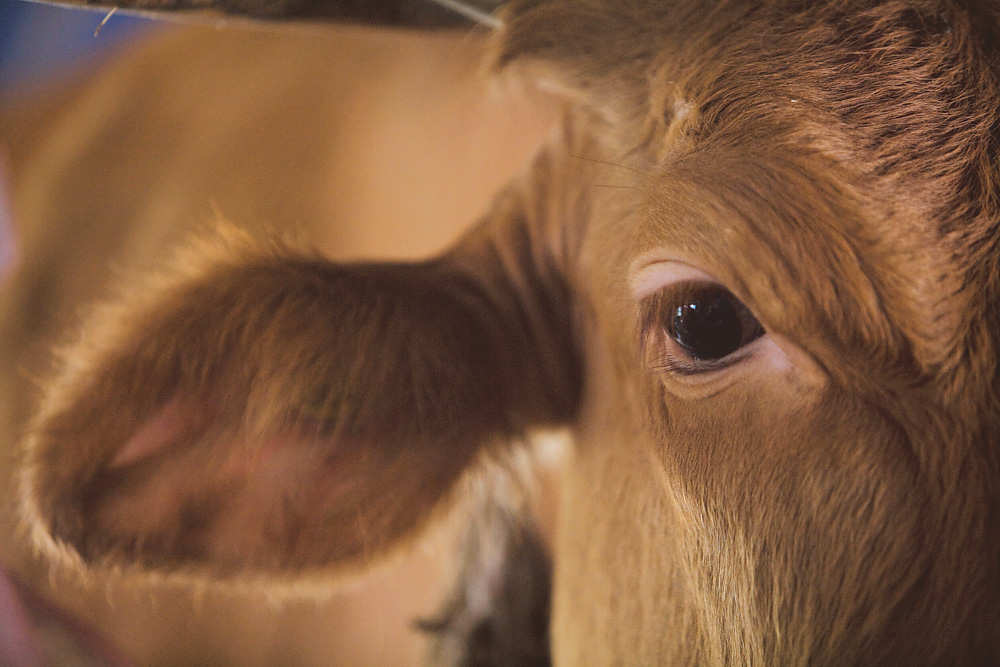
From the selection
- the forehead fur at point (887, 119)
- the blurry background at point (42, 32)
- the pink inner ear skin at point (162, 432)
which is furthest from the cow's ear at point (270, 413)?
the forehead fur at point (887, 119)

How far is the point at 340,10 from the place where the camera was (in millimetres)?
816

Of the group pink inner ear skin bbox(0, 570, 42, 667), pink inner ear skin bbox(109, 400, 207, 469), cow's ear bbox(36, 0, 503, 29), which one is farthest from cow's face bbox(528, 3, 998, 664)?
pink inner ear skin bbox(0, 570, 42, 667)

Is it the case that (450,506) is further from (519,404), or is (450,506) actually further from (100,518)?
(100,518)

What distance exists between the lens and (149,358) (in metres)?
0.89

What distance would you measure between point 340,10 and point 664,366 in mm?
493

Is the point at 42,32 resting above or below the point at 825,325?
above

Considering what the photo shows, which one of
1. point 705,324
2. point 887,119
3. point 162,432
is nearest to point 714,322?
point 705,324

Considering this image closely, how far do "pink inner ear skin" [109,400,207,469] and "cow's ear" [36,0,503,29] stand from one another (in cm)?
44

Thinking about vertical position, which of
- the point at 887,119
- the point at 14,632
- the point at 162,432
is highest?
the point at 887,119

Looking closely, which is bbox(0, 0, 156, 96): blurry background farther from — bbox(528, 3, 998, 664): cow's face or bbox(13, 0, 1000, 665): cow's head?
bbox(528, 3, 998, 664): cow's face

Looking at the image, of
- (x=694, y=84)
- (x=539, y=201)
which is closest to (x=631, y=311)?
(x=694, y=84)

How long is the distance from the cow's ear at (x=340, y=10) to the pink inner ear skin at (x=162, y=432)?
44cm

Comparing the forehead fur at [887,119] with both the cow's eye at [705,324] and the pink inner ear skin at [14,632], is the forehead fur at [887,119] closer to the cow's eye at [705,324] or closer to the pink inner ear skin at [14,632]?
the cow's eye at [705,324]

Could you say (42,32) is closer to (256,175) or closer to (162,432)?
(162,432)
